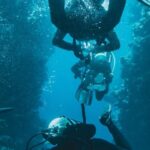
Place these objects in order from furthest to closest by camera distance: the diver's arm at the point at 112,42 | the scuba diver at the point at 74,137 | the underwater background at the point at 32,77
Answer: the underwater background at the point at 32,77 → the diver's arm at the point at 112,42 → the scuba diver at the point at 74,137

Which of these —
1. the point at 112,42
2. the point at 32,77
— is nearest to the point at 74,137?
the point at 112,42

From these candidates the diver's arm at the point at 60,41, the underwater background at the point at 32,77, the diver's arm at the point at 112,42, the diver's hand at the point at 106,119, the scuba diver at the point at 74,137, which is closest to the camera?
the scuba diver at the point at 74,137

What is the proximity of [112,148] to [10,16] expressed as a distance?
14876mm

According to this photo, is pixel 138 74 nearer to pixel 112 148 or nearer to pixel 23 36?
pixel 23 36

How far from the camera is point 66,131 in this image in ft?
11.3

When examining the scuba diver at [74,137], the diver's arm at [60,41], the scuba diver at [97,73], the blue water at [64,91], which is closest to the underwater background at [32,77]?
the scuba diver at [97,73]

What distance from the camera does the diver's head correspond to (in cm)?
333

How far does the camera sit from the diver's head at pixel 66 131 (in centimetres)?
333

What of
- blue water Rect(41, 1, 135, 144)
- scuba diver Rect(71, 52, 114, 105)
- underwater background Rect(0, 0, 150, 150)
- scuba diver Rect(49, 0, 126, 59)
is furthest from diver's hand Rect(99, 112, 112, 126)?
blue water Rect(41, 1, 135, 144)

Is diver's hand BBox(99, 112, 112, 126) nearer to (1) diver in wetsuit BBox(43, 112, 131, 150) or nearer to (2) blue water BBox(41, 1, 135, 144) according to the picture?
(1) diver in wetsuit BBox(43, 112, 131, 150)

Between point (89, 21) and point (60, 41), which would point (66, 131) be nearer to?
point (89, 21)

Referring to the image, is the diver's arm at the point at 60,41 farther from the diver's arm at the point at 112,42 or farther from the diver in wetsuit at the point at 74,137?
the diver in wetsuit at the point at 74,137

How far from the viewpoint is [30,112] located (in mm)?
16766

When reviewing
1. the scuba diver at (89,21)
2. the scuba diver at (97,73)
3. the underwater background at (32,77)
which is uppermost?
the scuba diver at (89,21)
